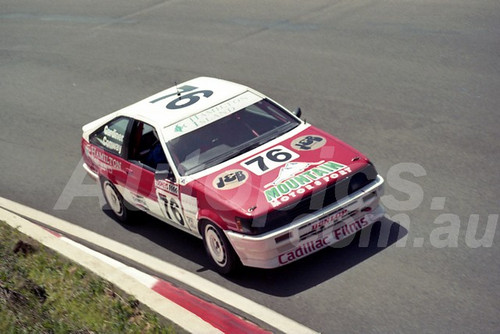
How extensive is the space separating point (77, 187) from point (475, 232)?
5813 mm

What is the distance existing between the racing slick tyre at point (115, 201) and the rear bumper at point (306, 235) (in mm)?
2459

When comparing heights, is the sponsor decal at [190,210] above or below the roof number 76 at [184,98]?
below

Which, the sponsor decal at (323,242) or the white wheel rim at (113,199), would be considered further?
the white wheel rim at (113,199)

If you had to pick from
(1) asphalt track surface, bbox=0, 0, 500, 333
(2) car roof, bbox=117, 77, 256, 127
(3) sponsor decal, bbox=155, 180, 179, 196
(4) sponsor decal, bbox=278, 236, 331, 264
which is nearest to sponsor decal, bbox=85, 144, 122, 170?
(2) car roof, bbox=117, 77, 256, 127

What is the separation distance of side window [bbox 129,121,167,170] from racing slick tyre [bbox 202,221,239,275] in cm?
118

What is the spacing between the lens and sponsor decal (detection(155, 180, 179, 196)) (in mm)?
8841

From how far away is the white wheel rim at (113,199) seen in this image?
10.3 meters

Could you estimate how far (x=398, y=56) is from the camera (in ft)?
46.9

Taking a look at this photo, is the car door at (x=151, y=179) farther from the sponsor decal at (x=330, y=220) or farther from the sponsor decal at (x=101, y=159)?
the sponsor decal at (x=330, y=220)

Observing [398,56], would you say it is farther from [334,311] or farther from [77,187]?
[334,311]

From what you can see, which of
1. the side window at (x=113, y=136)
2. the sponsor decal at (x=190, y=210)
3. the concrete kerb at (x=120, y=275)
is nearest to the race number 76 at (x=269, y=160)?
the sponsor decal at (x=190, y=210)

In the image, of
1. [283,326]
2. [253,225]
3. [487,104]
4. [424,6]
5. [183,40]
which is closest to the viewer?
[283,326]

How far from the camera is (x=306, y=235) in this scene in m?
8.00

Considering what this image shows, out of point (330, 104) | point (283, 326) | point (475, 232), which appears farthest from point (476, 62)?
point (283, 326)
